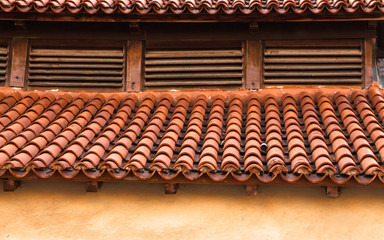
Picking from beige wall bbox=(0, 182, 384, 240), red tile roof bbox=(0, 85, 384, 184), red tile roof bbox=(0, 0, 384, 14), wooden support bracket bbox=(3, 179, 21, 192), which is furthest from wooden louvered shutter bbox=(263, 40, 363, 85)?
wooden support bracket bbox=(3, 179, 21, 192)

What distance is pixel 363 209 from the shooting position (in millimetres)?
5477

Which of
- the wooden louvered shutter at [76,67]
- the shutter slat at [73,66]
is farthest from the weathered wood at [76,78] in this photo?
the shutter slat at [73,66]

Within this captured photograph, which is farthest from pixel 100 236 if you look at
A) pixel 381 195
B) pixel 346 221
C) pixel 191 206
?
pixel 381 195

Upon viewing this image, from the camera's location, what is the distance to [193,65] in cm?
721

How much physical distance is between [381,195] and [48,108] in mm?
4041

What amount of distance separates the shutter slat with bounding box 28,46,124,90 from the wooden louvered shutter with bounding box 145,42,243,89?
1.47 ft

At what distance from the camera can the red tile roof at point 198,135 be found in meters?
5.10

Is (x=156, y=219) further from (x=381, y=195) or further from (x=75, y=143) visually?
(x=381, y=195)

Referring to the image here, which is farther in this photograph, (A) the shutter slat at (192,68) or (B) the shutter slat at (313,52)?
(A) the shutter slat at (192,68)

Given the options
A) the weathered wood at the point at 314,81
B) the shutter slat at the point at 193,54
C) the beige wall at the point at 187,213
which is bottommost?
the beige wall at the point at 187,213

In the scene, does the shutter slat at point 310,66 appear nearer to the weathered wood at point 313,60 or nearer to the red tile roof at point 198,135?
the weathered wood at point 313,60

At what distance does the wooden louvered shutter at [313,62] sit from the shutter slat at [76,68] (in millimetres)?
2041

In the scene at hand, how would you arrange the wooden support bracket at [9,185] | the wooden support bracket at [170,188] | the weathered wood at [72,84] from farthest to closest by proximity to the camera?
1. the weathered wood at [72,84]
2. the wooden support bracket at [9,185]
3. the wooden support bracket at [170,188]

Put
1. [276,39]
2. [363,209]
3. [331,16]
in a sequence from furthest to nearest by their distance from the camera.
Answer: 1. [276,39]
2. [331,16]
3. [363,209]
